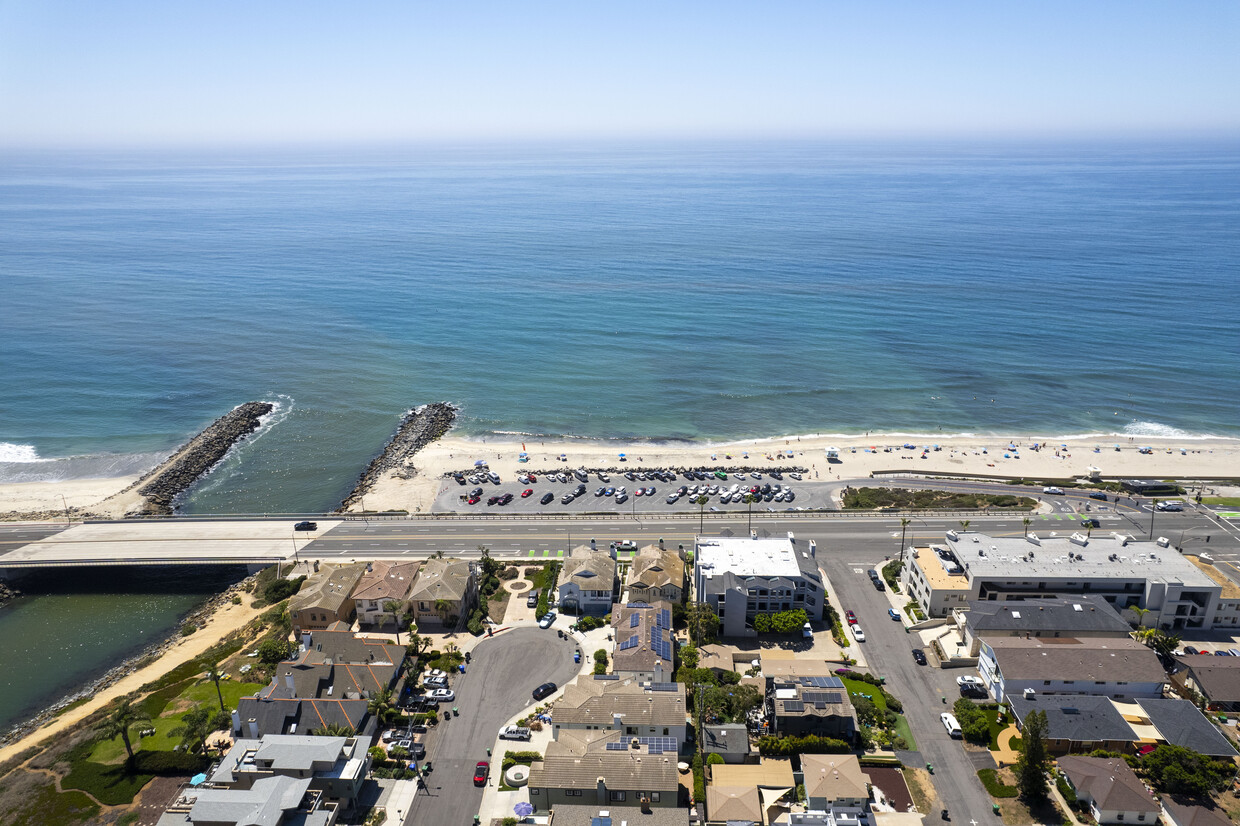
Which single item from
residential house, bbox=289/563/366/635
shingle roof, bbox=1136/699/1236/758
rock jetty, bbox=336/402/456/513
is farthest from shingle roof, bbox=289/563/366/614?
shingle roof, bbox=1136/699/1236/758

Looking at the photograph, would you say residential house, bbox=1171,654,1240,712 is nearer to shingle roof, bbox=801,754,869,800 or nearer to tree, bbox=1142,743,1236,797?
tree, bbox=1142,743,1236,797

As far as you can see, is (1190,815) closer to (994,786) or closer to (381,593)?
(994,786)

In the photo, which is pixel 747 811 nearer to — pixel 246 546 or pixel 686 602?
pixel 686 602

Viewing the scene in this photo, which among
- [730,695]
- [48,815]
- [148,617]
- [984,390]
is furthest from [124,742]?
[984,390]

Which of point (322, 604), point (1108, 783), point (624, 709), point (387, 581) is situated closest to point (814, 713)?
point (624, 709)

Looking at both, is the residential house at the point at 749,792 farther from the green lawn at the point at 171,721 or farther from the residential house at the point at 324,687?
the green lawn at the point at 171,721

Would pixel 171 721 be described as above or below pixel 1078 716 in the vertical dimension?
below
